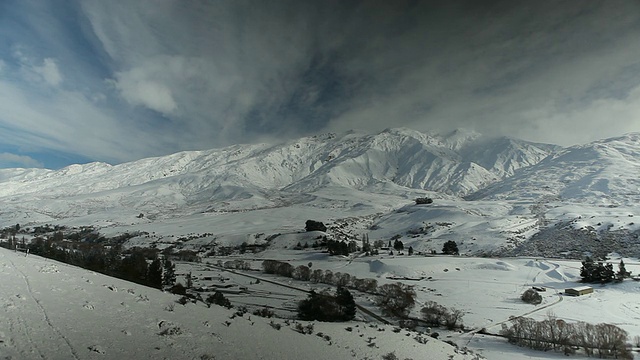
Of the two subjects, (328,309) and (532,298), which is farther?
(532,298)

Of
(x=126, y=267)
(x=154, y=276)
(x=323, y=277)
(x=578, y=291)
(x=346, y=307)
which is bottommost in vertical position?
(x=346, y=307)

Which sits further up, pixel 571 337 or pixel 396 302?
pixel 396 302

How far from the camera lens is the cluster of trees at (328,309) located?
44844 mm

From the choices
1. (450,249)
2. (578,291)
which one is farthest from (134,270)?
(450,249)

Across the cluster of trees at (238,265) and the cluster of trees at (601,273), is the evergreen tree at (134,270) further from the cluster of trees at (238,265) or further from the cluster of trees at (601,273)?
the cluster of trees at (601,273)

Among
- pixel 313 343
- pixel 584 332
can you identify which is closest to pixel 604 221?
pixel 584 332

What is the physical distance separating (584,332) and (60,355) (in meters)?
50.4

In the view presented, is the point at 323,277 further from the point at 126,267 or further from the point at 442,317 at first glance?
the point at 126,267

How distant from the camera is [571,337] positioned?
39562 millimetres

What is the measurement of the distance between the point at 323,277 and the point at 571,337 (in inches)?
1954

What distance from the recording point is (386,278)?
81938 millimetres

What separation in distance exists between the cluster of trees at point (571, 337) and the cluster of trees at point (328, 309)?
61.7ft

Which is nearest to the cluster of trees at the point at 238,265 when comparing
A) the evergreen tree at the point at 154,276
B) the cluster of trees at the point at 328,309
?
the evergreen tree at the point at 154,276

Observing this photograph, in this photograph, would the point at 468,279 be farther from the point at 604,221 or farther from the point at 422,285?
the point at 604,221
